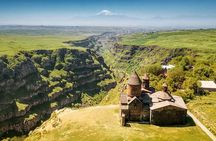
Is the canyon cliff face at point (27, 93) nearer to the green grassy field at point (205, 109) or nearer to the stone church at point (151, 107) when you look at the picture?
the stone church at point (151, 107)

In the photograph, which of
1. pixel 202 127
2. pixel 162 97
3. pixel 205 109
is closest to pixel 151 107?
pixel 162 97

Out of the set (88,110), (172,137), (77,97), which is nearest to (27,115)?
(77,97)

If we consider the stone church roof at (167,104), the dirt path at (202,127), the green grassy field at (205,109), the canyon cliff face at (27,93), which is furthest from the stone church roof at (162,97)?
the canyon cliff face at (27,93)

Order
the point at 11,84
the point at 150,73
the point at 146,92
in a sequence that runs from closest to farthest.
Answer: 1. the point at 146,92
2. the point at 150,73
3. the point at 11,84

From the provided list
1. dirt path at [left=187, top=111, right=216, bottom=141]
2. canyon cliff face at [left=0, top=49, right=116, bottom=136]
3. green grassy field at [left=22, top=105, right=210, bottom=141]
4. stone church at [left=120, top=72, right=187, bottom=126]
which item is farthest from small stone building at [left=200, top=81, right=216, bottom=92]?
canyon cliff face at [left=0, top=49, right=116, bottom=136]

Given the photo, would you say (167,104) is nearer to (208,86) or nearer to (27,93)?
(208,86)

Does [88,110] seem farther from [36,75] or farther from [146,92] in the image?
[36,75]
